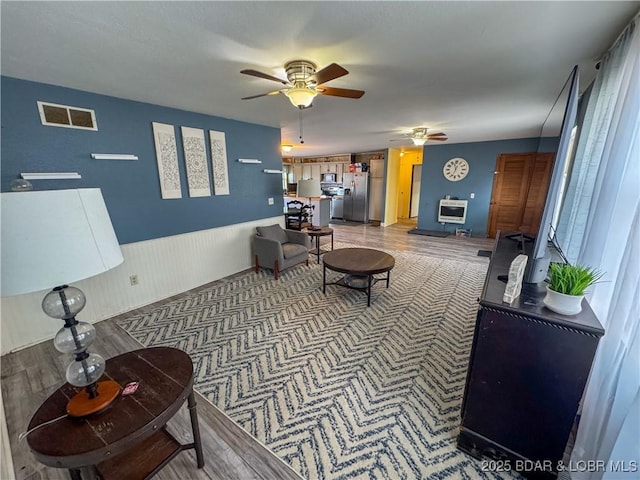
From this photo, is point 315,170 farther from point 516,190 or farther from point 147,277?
point 147,277

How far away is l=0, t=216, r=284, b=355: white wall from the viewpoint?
2.47m

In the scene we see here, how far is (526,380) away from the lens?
130 cm

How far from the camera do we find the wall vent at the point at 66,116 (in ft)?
7.97

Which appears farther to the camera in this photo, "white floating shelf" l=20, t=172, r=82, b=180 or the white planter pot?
"white floating shelf" l=20, t=172, r=82, b=180

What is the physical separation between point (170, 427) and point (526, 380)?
206 cm

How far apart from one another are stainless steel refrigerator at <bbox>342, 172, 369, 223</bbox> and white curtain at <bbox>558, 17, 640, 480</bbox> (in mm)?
6591

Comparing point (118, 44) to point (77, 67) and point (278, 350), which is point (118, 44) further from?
point (278, 350)

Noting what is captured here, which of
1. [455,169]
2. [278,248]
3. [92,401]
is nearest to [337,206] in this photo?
[455,169]

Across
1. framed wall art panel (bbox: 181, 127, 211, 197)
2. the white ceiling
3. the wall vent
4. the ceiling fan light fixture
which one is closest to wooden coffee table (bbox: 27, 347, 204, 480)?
the white ceiling

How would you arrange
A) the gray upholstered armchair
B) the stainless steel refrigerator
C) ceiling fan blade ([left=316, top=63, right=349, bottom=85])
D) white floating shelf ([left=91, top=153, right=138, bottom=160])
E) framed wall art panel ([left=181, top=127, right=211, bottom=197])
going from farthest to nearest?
the stainless steel refrigerator
the gray upholstered armchair
framed wall art panel ([left=181, top=127, right=211, bottom=197])
white floating shelf ([left=91, top=153, right=138, bottom=160])
ceiling fan blade ([left=316, top=63, right=349, bottom=85])

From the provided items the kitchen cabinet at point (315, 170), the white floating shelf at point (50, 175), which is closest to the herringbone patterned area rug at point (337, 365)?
the white floating shelf at point (50, 175)

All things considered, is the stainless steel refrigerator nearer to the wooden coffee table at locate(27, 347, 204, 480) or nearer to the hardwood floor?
the hardwood floor

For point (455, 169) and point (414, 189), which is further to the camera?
point (414, 189)

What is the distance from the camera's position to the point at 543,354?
49.0 inches
